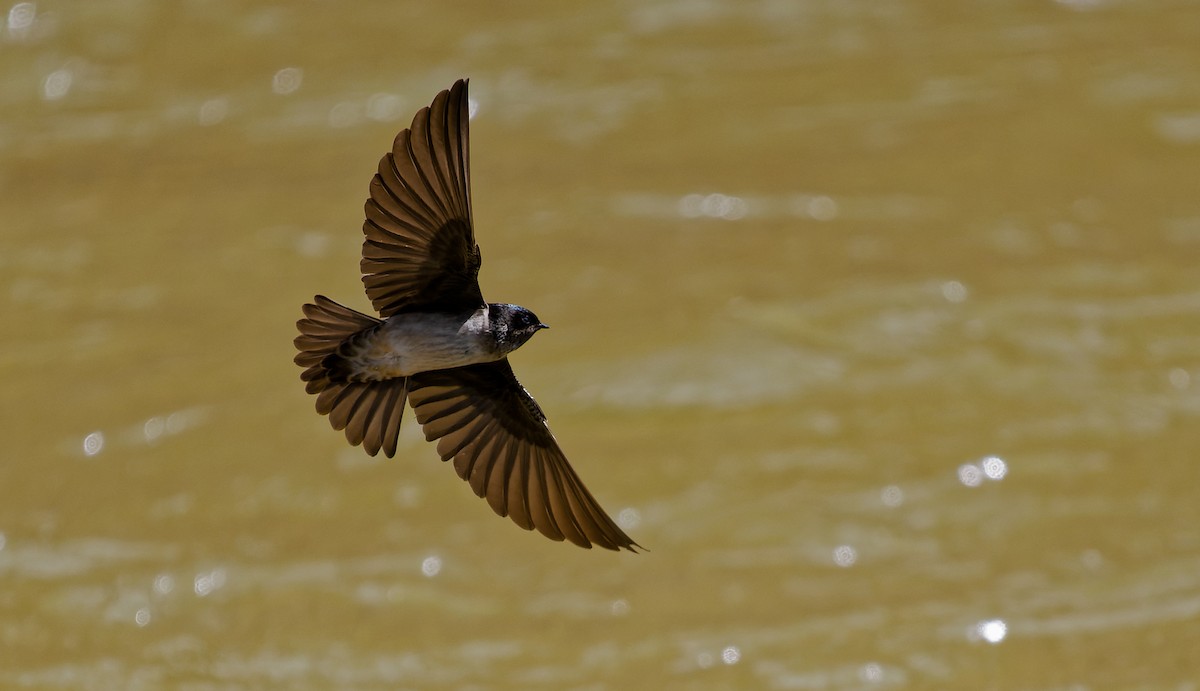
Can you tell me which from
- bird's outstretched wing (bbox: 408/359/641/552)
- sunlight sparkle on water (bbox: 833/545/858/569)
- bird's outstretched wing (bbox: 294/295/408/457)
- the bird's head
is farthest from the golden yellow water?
the bird's head

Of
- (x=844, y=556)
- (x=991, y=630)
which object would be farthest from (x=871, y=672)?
(x=844, y=556)

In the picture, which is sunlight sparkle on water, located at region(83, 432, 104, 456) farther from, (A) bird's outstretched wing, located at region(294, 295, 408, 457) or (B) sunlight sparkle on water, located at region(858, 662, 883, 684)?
(A) bird's outstretched wing, located at region(294, 295, 408, 457)

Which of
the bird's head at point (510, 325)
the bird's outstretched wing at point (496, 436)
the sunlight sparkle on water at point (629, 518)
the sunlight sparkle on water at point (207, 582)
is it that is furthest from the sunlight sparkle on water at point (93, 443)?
the bird's head at point (510, 325)

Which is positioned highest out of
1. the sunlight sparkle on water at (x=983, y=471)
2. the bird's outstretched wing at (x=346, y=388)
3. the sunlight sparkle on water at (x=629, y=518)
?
the bird's outstretched wing at (x=346, y=388)

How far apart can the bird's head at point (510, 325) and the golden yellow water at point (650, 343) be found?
A: 248cm

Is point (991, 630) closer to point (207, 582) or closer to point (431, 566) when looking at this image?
point (431, 566)

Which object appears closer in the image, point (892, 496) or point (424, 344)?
point (424, 344)

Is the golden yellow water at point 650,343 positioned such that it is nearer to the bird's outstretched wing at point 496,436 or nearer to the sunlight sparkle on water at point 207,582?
the sunlight sparkle on water at point 207,582

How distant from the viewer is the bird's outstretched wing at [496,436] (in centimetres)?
333

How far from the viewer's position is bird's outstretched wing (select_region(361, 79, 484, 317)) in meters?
2.83

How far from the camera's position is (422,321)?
298cm

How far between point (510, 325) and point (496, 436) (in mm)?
475

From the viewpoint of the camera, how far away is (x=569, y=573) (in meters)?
5.80

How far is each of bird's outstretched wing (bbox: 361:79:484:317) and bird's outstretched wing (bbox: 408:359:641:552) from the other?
33 cm
